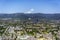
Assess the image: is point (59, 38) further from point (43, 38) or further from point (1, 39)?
point (1, 39)

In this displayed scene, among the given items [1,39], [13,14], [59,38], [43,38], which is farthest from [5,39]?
[13,14]

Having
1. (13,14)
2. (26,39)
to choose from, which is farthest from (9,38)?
(13,14)

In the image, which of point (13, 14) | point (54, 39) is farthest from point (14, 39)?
point (13, 14)

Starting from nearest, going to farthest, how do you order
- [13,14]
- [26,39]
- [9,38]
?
1. [26,39]
2. [9,38]
3. [13,14]

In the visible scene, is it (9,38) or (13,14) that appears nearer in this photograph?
(9,38)

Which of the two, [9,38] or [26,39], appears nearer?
[26,39]

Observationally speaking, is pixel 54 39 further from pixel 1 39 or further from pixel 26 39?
pixel 1 39

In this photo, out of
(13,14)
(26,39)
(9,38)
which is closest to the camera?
(26,39)
